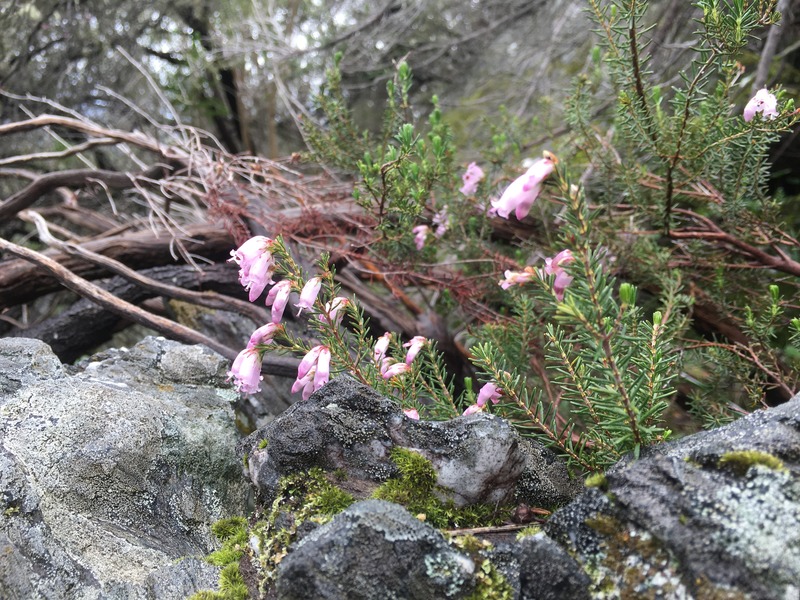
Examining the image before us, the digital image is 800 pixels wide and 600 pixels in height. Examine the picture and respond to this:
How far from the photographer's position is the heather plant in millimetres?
1271

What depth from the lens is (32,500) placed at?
1.38 metres

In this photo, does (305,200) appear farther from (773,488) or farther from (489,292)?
(773,488)

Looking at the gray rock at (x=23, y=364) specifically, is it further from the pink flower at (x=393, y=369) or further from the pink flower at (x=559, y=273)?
the pink flower at (x=559, y=273)

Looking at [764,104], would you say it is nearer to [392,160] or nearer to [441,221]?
[392,160]

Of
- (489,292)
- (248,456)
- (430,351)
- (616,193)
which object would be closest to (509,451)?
(430,351)

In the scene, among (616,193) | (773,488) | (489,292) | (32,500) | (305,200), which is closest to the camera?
(773,488)

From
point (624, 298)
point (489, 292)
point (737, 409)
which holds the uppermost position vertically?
point (624, 298)

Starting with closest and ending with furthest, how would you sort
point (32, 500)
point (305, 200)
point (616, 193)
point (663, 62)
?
point (32, 500), point (305, 200), point (616, 193), point (663, 62)

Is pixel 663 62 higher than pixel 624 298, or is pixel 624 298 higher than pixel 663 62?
pixel 624 298

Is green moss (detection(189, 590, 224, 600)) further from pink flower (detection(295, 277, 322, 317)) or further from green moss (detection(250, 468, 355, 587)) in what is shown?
pink flower (detection(295, 277, 322, 317))

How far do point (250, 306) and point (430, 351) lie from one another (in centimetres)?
94

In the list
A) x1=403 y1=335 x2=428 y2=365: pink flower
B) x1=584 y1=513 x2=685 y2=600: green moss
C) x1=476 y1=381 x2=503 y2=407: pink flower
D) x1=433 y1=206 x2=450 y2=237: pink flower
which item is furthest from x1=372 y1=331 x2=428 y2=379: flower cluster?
x1=433 y1=206 x2=450 y2=237: pink flower

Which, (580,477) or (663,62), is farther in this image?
(663,62)

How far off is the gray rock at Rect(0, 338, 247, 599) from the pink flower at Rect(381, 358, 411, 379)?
524mm
